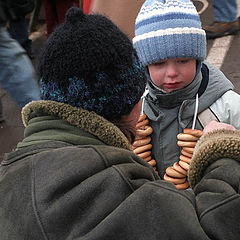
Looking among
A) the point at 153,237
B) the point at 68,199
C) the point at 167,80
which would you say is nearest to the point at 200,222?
the point at 153,237

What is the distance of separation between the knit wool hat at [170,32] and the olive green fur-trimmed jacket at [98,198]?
3.16 feet

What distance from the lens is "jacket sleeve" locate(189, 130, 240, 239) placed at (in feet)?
3.43

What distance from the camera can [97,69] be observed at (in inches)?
47.9

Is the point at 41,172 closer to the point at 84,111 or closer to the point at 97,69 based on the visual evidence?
the point at 84,111

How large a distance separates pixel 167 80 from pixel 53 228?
120 centimetres

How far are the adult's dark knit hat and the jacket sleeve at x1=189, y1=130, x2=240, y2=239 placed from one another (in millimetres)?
317

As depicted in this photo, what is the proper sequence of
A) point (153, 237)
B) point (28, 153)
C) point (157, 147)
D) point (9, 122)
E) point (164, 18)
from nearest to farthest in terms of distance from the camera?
point (153, 237) → point (28, 153) → point (164, 18) → point (157, 147) → point (9, 122)

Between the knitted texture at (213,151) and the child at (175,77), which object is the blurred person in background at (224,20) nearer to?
the child at (175,77)

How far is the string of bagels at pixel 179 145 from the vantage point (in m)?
1.99

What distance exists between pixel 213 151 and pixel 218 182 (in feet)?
0.51

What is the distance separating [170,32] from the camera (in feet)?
6.64

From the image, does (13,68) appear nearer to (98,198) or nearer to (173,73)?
(173,73)

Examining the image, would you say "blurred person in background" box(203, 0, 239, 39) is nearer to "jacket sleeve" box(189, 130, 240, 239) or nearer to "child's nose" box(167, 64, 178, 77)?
"child's nose" box(167, 64, 178, 77)

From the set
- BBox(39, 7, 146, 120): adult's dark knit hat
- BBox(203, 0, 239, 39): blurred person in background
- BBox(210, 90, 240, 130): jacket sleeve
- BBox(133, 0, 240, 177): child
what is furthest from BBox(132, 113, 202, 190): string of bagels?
BBox(203, 0, 239, 39): blurred person in background
